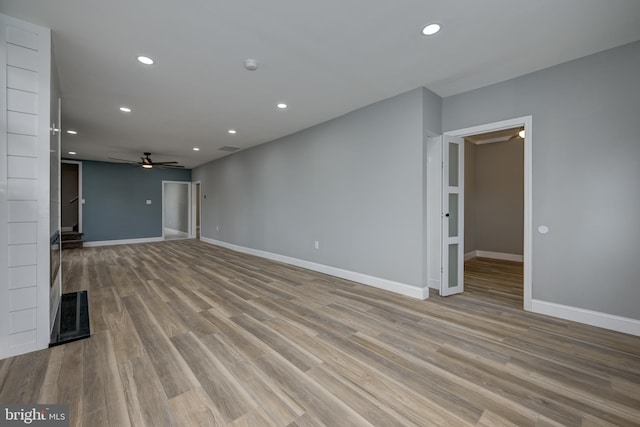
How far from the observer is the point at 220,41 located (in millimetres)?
2400

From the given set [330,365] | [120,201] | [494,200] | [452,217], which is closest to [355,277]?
[452,217]

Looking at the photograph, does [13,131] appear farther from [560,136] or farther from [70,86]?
[560,136]

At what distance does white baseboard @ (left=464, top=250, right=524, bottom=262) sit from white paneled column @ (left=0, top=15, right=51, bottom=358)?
689cm

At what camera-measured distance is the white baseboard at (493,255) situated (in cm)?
580

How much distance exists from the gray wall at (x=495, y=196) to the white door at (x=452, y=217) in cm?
272

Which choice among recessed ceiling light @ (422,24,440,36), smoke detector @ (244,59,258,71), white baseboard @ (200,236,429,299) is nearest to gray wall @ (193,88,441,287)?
white baseboard @ (200,236,429,299)

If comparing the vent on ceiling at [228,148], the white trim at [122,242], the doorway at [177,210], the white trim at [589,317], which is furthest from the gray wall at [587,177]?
the white trim at [122,242]

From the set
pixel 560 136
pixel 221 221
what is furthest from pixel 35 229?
pixel 221 221

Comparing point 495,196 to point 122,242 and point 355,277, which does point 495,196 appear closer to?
point 355,277

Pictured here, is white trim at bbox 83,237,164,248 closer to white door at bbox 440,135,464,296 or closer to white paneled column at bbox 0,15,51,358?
white paneled column at bbox 0,15,51,358

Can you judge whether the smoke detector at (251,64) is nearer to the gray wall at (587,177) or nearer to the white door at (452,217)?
the white door at (452,217)

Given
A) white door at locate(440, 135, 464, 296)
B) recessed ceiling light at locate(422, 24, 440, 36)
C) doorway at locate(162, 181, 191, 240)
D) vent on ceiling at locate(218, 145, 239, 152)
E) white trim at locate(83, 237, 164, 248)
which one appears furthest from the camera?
doorway at locate(162, 181, 191, 240)

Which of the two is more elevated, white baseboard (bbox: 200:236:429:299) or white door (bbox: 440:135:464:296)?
white door (bbox: 440:135:464:296)

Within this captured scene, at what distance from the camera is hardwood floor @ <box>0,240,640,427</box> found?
1.51 m
